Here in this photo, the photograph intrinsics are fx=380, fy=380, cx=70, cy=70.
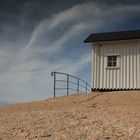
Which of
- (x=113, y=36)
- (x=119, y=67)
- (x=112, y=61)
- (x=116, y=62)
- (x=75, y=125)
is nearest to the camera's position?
(x=75, y=125)

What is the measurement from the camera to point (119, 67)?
2669 centimetres

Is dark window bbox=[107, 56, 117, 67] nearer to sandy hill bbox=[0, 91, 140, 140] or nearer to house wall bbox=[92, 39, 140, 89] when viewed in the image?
house wall bbox=[92, 39, 140, 89]

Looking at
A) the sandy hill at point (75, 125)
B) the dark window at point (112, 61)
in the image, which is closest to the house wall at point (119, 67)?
the dark window at point (112, 61)

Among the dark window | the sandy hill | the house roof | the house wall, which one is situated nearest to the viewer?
the sandy hill

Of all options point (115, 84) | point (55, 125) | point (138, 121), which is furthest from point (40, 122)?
point (115, 84)

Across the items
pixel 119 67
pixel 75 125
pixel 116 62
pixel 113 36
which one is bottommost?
pixel 75 125

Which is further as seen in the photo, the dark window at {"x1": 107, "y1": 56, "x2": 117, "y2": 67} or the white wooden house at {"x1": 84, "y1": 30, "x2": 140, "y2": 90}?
the dark window at {"x1": 107, "y1": 56, "x2": 117, "y2": 67}

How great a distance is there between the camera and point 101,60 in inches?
1078

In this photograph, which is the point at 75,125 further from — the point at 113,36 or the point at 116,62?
the point at 113,36

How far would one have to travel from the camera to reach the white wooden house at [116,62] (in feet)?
86.6

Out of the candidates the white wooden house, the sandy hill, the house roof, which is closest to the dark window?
the white wooden house

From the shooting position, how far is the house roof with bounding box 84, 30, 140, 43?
1070 inches

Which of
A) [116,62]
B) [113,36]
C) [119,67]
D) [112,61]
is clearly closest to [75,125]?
[119,67]

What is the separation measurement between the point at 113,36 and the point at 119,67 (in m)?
2.75
